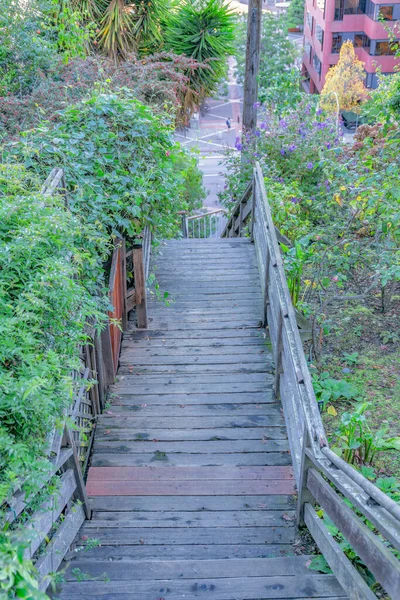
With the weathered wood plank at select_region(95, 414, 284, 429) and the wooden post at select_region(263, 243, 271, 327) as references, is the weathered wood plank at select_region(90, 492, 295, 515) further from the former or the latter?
the wooden post at select_region(263, 243, 271, 327)

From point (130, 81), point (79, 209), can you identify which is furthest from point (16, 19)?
point (79, 209)

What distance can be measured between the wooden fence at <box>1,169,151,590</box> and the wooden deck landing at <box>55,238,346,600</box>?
0.50 ft

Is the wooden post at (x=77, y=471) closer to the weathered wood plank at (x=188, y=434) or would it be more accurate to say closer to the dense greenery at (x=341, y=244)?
the weathered wood plank at (x=188, y=434)

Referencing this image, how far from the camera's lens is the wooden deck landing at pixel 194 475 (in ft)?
10.8

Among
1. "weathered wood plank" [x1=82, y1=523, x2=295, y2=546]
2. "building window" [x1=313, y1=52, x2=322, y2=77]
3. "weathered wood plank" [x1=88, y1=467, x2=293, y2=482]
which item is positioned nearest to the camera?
"weathered wood plank" [x1=82, y1=523, x2=295, y2=546]

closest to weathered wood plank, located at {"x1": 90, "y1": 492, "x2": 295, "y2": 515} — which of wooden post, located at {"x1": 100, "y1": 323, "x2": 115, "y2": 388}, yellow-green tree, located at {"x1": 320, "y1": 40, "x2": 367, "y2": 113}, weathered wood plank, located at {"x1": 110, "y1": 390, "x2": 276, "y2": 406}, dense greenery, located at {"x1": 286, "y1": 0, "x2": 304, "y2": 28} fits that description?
weathered wood plank, located at {"x1": 110, "y1": 390, "x2": 276, "y2": 406}

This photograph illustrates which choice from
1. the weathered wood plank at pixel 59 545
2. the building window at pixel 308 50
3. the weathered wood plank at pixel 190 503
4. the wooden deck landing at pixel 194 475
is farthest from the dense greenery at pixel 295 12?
the weathered wood plank at pixel 59 545

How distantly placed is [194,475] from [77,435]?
34.7 inches

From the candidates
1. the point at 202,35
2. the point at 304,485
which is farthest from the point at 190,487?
the point at 202,35

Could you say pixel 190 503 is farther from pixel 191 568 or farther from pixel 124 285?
pixel 124 285

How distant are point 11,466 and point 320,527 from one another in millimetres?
1891

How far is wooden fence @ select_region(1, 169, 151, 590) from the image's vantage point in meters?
2.73

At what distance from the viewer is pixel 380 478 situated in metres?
4.23

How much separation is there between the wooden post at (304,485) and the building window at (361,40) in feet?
116
